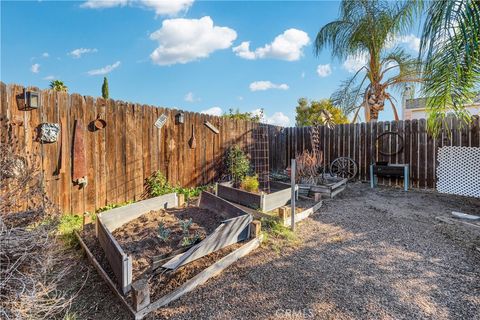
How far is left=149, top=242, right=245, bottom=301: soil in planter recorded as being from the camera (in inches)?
78.0

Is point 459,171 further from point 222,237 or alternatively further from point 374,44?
point 222,237

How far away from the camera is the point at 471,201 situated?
4.98 metres

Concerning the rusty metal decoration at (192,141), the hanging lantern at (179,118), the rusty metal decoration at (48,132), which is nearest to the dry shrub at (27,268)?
the rusty metal decoration at (48,132)

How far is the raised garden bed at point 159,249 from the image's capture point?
187 centimetres

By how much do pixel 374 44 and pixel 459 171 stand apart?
450cm

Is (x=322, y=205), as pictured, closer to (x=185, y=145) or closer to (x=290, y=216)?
(x=290, y=216)

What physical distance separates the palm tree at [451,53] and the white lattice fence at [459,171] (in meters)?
2.89

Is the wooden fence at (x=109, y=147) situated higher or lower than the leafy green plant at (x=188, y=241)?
higher

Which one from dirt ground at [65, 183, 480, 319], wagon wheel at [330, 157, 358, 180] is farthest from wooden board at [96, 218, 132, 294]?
wagon wheel at [330, 157, 358, 180]

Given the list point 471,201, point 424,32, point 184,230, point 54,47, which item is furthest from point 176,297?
point 471,201

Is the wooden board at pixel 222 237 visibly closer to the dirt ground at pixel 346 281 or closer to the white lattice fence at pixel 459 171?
the dirt ground at pixel 346 281

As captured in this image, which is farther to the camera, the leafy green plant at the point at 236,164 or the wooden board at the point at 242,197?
the leafy green plant at the point at 236,164

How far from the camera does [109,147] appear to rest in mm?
4102

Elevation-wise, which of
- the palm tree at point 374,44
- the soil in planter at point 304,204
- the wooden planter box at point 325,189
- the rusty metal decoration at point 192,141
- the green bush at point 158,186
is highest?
the palm tree at point 374,44
